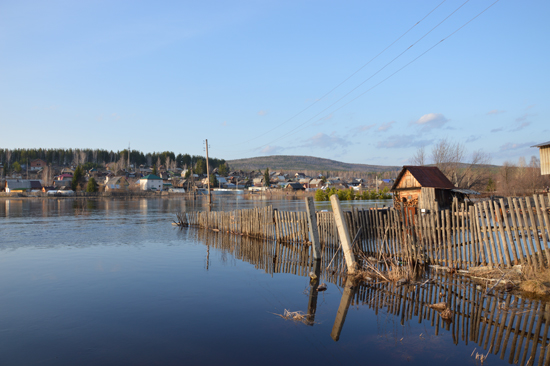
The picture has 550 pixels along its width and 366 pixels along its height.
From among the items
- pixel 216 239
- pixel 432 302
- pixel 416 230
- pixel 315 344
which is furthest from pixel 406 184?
pixel 315 344

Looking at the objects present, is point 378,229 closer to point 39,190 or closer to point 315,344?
point 315,344

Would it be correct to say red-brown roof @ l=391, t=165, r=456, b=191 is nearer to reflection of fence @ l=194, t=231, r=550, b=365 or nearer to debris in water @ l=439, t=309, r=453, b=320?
reflection of fence @ l=194, t=231, r=550, b=365

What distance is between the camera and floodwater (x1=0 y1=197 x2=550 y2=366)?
6.09 meters

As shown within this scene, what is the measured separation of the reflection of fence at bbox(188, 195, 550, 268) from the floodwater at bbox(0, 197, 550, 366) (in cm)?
126

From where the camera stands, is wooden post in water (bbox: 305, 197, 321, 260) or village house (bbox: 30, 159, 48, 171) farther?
village house (bbox: 30, 159, 48, 171)

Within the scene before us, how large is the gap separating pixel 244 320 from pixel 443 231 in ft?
22.2

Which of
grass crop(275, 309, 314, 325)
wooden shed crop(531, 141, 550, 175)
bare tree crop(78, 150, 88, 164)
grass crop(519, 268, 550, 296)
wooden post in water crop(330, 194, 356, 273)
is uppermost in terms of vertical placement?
bare tree crop(78, 150, 88, 164)

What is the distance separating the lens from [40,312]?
27.6 feet

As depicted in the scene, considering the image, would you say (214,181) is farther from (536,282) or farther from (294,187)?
(536,282)

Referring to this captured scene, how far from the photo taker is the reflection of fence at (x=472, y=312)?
6.25 m

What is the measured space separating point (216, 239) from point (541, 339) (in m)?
16.6

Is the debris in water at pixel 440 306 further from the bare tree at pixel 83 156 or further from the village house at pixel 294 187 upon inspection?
the bare tree at pixel 83 156

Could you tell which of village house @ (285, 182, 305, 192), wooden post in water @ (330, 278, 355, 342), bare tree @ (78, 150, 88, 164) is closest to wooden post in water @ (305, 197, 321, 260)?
wooden post in water @ (330, 278, 355, 342)

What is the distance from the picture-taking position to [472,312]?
7.82 meters
